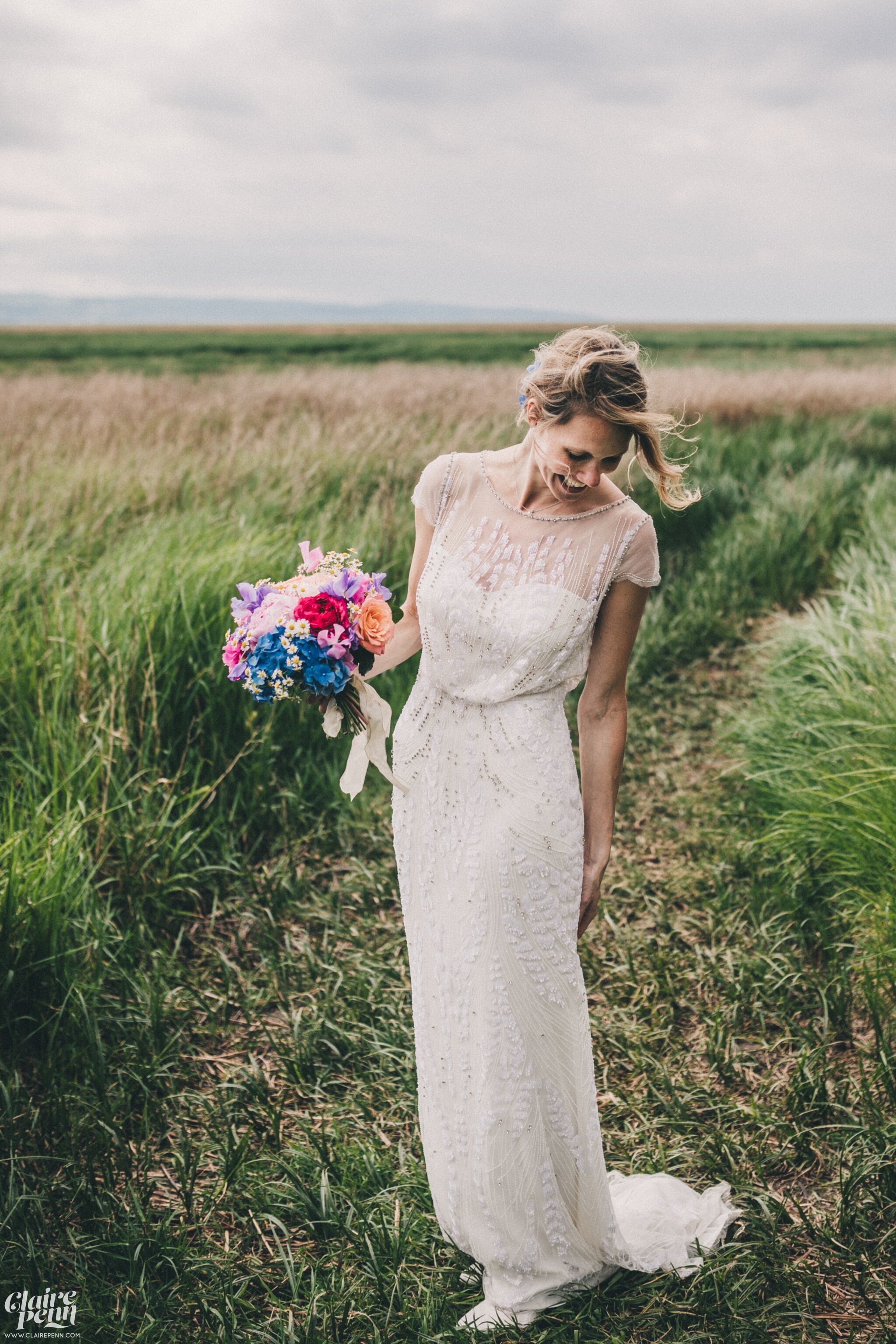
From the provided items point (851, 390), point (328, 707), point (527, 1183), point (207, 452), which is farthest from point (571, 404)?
point (851, 390)

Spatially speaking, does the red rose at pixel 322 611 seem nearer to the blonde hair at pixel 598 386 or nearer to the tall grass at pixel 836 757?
the blonde hair at pixel 598 386

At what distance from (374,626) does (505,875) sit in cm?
66

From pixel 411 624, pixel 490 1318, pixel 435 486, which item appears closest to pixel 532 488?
pixel 435 486

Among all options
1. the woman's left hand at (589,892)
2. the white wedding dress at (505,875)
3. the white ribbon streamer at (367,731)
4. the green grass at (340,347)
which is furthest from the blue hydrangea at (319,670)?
the green grass at (340,347)

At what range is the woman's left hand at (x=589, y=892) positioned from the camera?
2.31 meters

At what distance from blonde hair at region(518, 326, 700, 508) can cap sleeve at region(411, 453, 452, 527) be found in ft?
0.95

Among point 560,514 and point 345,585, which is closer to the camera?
point 345,585

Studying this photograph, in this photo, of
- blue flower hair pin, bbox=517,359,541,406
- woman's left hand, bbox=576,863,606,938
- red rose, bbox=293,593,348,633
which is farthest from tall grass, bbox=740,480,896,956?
red rose, bbox=293,593,348,633

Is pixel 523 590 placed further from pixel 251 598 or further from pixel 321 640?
pixel 251 598

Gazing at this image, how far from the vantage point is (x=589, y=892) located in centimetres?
234

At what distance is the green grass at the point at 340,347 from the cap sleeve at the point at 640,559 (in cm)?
1840

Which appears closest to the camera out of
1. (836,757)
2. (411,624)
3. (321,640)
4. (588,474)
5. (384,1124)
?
(321,640)

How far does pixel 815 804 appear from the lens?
12.9 ft

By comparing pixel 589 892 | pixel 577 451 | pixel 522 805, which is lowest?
pixel 589 892
